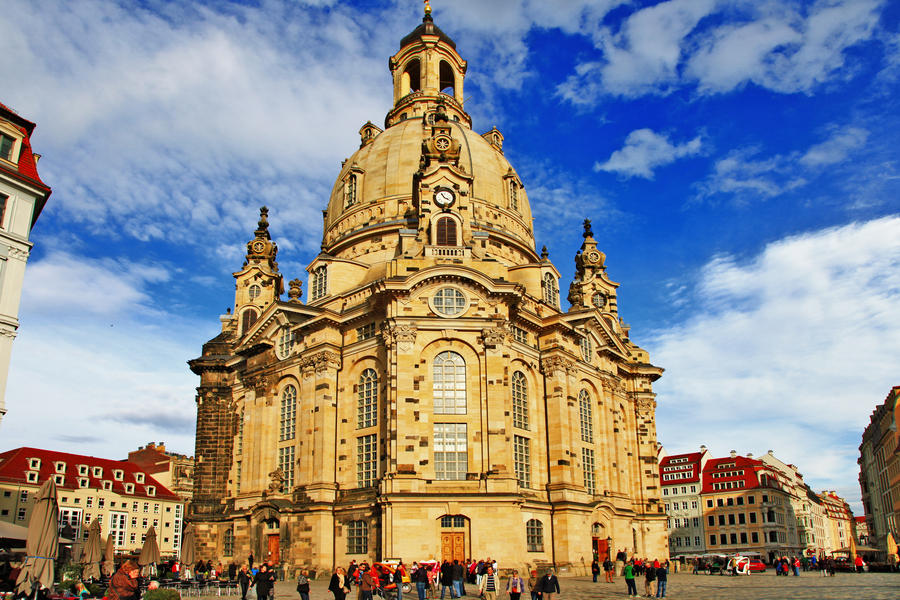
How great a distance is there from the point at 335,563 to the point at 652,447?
32.2 m

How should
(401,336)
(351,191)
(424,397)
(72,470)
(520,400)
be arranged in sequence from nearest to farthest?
1. (424,397)
2. (401,336)
3. (520,400)
4. (351,191)
5. (72,470)

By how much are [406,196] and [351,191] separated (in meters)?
6.06

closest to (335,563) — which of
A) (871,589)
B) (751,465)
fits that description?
(871,589)

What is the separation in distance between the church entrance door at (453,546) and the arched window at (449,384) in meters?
7.19

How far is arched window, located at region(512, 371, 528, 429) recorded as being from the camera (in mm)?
48297

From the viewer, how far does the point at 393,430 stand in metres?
43.0

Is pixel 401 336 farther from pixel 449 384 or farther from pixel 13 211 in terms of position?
pixel 13 211

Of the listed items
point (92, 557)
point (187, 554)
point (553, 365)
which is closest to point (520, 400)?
point (553, 365)

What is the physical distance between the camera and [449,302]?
46.5m

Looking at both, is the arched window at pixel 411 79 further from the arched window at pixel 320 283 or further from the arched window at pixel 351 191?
the arched window at pixel 320 283

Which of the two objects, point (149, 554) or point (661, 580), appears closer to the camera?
point (661, 580)

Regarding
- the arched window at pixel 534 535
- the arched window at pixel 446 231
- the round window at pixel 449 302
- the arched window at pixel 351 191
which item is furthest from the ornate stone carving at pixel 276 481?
the arched window at pixel 351 191

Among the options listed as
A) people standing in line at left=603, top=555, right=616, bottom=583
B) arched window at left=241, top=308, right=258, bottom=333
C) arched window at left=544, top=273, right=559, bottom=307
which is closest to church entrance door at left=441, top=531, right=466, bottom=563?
people standing in line at left=603, top=555, right=616, bottom=583

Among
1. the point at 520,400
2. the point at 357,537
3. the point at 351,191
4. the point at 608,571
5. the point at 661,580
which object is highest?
the point at 351,191
